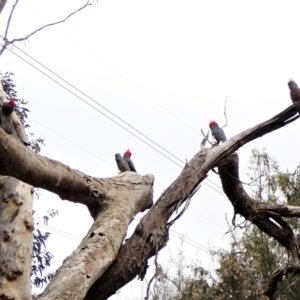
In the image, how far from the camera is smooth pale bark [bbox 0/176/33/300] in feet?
5.03

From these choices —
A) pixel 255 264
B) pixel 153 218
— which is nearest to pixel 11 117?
pixel 153 218

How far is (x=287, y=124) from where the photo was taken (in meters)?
2.82

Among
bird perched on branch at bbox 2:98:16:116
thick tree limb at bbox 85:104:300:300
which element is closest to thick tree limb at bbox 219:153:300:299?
thick tree limb at bbox 85:104:300:300

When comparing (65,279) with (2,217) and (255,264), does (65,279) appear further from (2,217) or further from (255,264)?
(255,264)

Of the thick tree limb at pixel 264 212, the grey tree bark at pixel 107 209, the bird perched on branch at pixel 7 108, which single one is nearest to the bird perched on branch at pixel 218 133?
the thick tree limb at pixel 264 212

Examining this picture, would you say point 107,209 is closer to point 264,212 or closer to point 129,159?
point 129,159

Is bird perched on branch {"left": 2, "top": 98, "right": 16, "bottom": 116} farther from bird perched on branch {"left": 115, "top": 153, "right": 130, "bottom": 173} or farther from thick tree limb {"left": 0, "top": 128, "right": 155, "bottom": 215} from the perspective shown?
bird perched on branch {"left": 115, "top": 153, "right": 130, "bottom": 173}

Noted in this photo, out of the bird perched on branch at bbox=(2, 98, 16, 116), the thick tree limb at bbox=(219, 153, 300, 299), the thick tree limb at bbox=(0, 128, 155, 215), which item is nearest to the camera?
the thick tree limb at bbox=(0, 128, 155, 215)

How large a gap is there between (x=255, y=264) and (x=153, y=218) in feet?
18.6

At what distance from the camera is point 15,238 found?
1616mm

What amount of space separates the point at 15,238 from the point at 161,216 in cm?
80

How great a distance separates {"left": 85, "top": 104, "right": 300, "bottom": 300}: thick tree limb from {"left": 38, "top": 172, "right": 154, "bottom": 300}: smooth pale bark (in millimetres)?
85

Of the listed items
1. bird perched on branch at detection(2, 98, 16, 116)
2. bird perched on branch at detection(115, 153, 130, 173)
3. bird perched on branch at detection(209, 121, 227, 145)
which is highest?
bird perched on branch at detection(209, 121, 227, 145)

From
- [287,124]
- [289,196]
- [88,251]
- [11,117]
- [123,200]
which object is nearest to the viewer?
[88,251]
